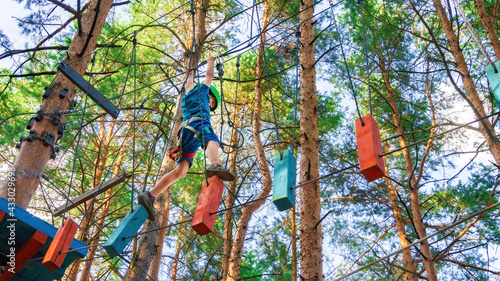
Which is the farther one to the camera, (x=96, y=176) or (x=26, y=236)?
(x=96, y=176)

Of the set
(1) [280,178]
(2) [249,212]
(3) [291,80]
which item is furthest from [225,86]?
(1) [280,178]

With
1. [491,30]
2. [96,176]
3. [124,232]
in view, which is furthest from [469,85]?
[96,176]

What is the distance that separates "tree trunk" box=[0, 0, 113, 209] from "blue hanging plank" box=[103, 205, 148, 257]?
1.50 meters

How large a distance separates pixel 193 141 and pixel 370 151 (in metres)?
1.66

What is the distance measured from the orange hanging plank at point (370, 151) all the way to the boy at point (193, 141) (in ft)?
3.33

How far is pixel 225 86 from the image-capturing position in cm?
948

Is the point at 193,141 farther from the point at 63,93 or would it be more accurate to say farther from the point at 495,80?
the point at 495,80

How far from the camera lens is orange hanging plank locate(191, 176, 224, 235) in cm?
225

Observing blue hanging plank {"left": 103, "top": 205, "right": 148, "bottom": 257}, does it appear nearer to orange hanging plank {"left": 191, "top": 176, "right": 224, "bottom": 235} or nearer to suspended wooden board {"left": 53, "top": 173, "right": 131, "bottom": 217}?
orange hanging plank {"left": 191, "top": 176, "right": 224, "bottom": 235}

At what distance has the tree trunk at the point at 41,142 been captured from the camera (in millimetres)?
3654

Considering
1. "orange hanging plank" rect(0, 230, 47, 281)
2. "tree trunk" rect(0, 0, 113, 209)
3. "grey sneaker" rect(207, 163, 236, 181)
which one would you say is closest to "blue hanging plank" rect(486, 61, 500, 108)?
"grey sneaker" rect(207, 163, 236, 181)

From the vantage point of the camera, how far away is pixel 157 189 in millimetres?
3086

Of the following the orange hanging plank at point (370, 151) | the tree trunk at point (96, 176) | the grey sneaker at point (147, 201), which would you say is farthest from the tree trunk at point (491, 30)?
the tree trunk at point (96, 176)

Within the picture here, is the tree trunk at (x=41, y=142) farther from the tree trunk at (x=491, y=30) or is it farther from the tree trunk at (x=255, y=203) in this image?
the tree trunk at (x=491, y=30)
